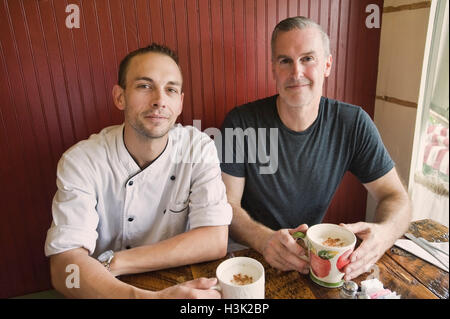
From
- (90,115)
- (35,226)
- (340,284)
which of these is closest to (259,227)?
(340,284)

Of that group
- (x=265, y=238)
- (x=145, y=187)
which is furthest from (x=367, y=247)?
(x=145, y=187)

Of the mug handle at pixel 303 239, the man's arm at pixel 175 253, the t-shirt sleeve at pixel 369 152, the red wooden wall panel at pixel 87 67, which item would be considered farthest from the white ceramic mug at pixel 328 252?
the red wooden wall panel at pixel 87 67

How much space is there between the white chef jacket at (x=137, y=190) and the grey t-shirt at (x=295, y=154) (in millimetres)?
235

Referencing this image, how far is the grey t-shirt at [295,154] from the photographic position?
5.39 ft

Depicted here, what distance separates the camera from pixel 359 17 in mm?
2113

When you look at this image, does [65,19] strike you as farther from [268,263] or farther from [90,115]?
[268,263]

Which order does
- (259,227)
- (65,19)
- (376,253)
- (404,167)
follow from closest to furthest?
(376,253), (259,227), (65,19), (404,167)

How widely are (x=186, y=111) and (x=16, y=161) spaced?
3.07ft

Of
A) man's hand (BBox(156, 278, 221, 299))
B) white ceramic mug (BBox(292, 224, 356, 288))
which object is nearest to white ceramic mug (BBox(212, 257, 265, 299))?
man's hand (BBox(156, 278, 221, 299))

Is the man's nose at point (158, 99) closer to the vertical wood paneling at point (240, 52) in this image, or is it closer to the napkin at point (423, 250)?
the vertical wood paneling at point (240, 52)

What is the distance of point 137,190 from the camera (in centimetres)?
138

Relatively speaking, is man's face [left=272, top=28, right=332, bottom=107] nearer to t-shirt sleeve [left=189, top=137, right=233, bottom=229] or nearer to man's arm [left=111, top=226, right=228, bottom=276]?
t-shirt sleeve [left=189, top=137, right=233, bottom=229]

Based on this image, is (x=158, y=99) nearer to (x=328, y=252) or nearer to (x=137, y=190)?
(x=137, y=190)

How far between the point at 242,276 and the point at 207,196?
453mm
